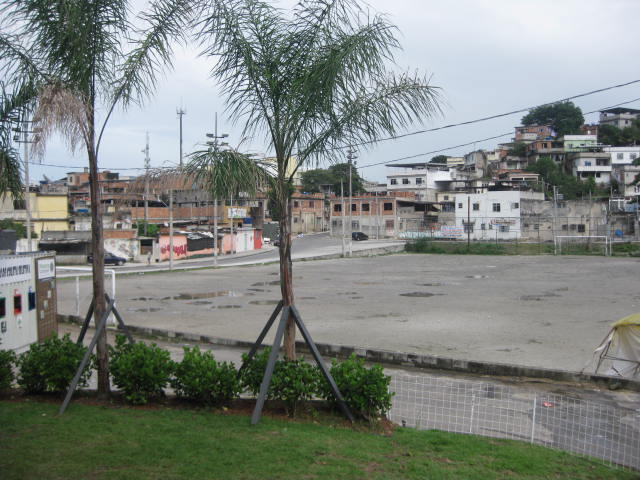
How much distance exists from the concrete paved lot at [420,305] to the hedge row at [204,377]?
18.6ft

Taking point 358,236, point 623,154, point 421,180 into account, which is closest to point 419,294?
point 358,236

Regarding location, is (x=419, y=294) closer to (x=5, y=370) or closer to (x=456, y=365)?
(x=456, y=365)

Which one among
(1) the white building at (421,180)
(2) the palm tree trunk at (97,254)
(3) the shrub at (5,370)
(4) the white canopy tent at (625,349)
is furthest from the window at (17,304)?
(1) the white building at (421,180)

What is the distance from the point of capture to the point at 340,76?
6168 millimetres

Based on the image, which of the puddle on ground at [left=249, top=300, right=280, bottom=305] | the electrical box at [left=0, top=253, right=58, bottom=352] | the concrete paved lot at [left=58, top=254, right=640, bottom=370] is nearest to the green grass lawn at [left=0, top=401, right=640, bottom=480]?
the electrical box at [left=0, top=253, right=58, bottom=352]

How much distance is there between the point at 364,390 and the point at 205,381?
5.50ft

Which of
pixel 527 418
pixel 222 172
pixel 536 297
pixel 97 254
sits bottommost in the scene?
pixel 536 297

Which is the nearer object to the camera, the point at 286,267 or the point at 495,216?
the point at 286,267

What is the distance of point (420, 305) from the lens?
18.6 metres

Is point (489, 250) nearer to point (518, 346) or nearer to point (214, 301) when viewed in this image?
point (214, 301)

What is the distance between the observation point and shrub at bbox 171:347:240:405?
605cm

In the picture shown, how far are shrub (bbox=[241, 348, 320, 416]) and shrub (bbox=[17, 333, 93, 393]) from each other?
1898mm

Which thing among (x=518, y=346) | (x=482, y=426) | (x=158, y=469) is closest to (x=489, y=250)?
(x=518, y=346)

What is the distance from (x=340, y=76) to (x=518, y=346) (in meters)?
8.22
